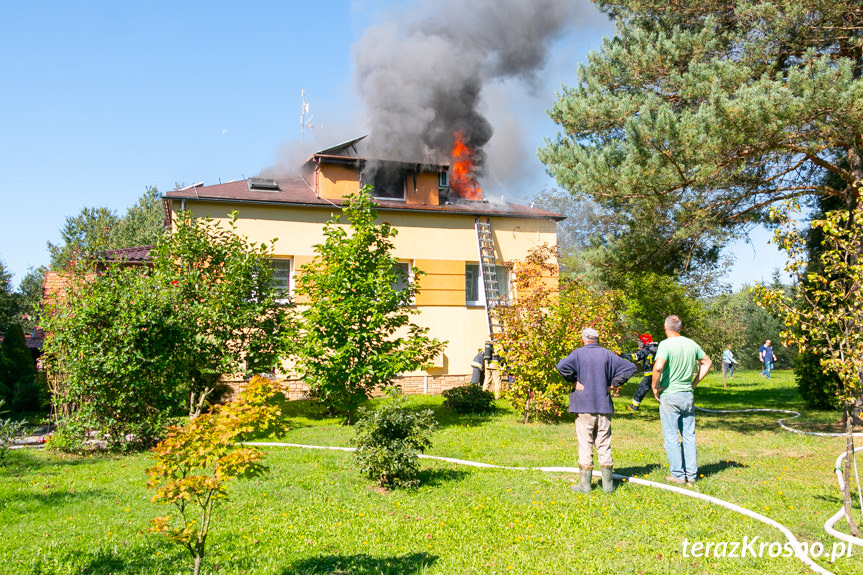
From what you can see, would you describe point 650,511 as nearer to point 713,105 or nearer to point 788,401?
point 713,105

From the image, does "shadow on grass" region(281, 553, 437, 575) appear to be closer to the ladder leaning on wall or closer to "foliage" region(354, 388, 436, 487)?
"foliage" region(354, 388, 436, 487)

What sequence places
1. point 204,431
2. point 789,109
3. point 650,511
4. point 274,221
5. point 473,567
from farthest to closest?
point 274,221, point 789,109, point 650,511, point 473,567, point 204,431

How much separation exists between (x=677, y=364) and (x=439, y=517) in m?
3.59

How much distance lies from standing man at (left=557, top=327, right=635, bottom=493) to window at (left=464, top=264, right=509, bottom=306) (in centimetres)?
1229

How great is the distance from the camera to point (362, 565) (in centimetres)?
518

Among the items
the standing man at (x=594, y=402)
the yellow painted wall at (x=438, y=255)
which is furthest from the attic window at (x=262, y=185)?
the standing man at (x=594, y=402)

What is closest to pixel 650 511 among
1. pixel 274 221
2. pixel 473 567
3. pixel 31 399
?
pixel 473 567

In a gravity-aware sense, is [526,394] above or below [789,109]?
below

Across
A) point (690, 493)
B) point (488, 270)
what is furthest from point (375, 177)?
point (690, 493)

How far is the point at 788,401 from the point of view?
18453mm

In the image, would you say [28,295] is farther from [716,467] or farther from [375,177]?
[716,467]

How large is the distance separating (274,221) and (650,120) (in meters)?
11.0

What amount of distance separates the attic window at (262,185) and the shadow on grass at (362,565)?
50.4 feet

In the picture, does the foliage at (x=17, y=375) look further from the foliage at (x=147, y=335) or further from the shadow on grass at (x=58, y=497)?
the shadow on grass at (x=58, y=497)
